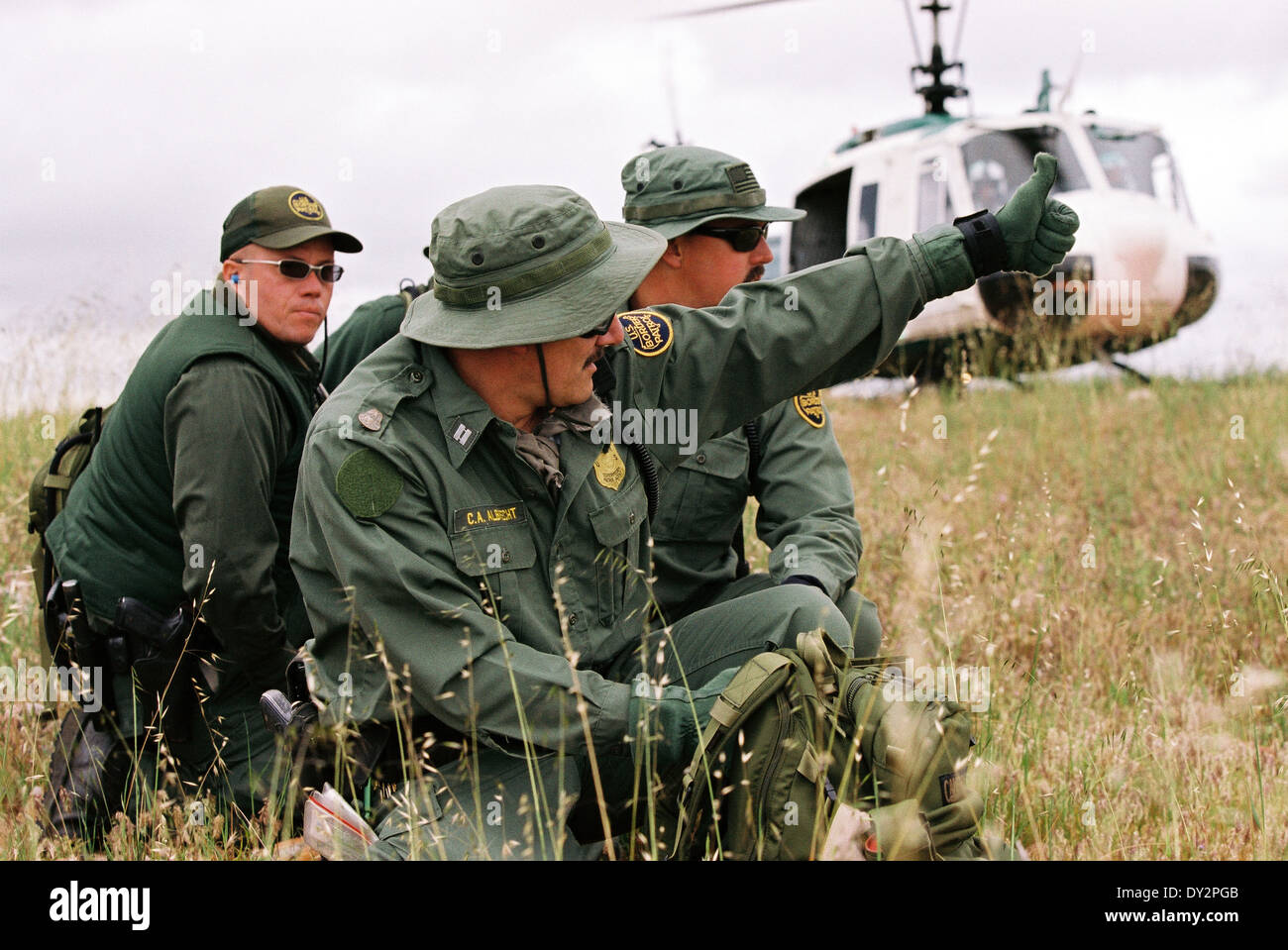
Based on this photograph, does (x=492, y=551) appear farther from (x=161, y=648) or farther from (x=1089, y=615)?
(x=1089, y=615)

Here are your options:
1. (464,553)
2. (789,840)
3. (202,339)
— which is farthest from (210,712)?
(789,840)

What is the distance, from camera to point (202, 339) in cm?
356

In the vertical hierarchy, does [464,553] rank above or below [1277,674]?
above

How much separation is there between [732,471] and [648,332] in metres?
0.85

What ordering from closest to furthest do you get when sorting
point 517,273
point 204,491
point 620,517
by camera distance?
point 517,273
point 620,517
point 204,491

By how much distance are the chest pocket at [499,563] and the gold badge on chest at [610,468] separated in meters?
0.24

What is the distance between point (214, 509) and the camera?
11.2 ft

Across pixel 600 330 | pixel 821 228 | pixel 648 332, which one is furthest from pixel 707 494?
pixel 821 228

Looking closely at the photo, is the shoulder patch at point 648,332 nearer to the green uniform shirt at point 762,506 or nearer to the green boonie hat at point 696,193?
the green uniform shirt at point 762,506

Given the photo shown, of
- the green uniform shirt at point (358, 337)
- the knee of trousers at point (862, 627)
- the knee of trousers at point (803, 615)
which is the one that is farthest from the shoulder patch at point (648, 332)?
the green uniform shirt at point (358, 337)

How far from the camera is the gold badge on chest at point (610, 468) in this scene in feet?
9.77

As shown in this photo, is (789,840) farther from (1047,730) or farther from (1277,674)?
(1277,674)

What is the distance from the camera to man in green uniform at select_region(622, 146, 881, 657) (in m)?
3.73

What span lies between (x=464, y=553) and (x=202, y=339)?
50.6 inches
